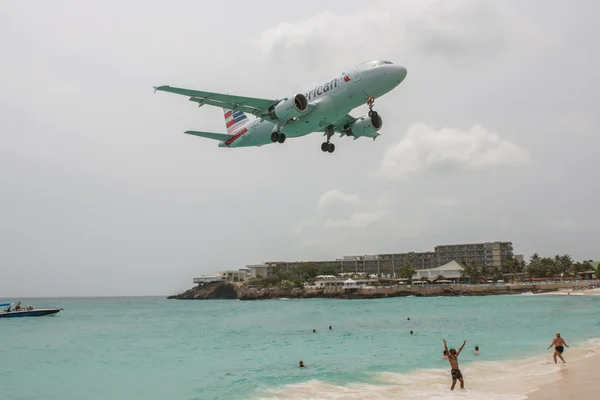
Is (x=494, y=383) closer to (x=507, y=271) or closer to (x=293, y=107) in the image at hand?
(x=293, y=107)

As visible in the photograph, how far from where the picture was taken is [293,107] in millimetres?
28297

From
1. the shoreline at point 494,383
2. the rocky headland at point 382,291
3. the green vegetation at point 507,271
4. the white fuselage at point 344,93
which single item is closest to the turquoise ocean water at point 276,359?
the shoreline at point 494,383

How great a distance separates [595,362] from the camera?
22.7 meters

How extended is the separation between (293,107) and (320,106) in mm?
1552

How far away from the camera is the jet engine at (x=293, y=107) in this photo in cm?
2827

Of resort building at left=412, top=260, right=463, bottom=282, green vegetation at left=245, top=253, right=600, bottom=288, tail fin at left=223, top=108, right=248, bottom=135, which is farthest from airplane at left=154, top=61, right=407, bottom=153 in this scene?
resort building at left=412, top=260, right=463, bottom=282

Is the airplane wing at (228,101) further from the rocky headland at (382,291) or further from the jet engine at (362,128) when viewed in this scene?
the rocky headland at (382,291)

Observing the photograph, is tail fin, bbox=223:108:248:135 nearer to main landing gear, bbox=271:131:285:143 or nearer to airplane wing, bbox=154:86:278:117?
main landing gear, bbox=271:131:285:143

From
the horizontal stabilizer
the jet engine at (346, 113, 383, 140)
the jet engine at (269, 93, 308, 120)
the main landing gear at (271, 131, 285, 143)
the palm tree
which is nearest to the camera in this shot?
the jet engine at (269, 93, 308, 120)

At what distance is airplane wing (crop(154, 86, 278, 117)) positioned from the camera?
28.4m

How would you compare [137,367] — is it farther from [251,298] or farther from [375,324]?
[251,298]

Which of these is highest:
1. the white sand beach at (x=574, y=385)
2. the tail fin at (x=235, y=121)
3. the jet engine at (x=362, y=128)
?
the tail fin at (x=235, y=121)

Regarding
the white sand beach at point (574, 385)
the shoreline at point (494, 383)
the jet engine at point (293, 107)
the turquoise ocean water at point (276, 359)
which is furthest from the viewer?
the jet engine at point (293, 107)

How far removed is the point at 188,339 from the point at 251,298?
120m
